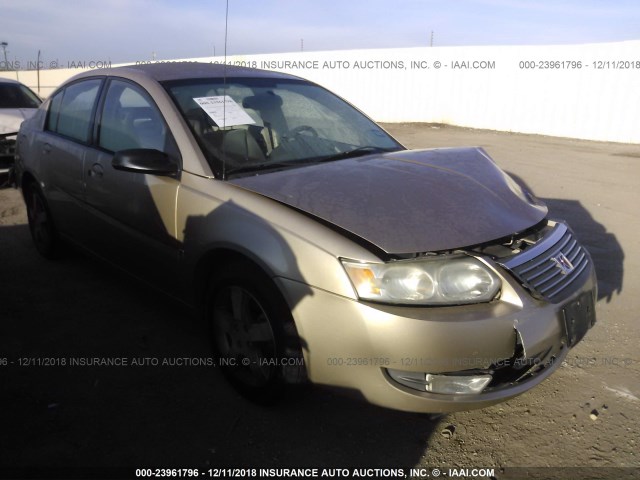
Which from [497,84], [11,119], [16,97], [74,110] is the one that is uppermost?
[497,84]

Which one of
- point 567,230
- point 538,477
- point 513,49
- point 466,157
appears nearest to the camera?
point 538,477

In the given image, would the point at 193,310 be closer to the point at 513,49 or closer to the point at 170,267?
the point at 170,267

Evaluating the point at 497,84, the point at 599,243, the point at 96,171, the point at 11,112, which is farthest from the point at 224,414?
the point at 497,84

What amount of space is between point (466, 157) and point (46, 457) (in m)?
2.67

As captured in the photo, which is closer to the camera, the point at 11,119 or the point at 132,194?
the point at 132,194

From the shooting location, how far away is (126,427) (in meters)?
2.57

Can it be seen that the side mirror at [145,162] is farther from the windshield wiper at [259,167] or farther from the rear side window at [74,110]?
the rear side window at [74,110]

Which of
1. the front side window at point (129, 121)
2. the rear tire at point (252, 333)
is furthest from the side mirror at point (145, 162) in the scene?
the rear tire at point (252, 333)

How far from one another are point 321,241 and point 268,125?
4.19ft

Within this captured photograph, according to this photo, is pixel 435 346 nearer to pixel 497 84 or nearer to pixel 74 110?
pixel 74 110

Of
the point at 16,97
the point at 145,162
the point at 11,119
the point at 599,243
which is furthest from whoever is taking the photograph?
the point at 16,97

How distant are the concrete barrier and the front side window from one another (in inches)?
548

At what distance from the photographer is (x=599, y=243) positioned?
530 cm

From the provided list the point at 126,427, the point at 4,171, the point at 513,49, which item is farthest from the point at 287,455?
the point at 513,49
